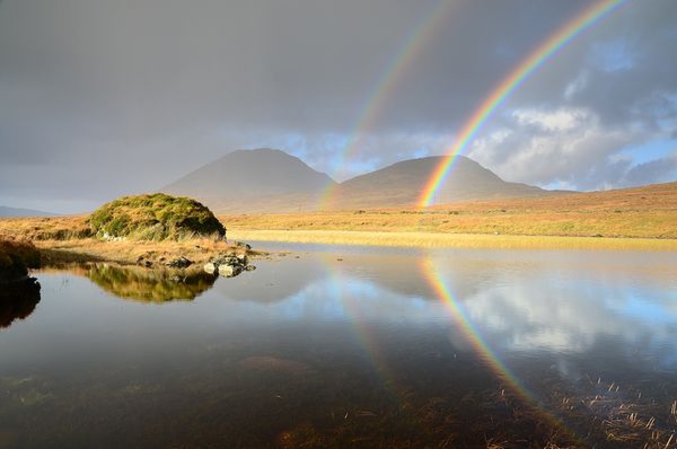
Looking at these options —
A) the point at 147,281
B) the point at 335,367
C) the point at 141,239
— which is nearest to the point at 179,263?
the point at 147,281

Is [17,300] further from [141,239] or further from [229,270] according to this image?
[141,239]

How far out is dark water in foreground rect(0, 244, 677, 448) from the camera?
894 cm

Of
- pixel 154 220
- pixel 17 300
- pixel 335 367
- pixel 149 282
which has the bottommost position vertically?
pixel 335 367

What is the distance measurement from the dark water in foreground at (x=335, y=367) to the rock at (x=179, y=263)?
8.19m

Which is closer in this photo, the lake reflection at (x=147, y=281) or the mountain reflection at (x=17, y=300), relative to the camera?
A: the mountain reflection at (x=17, y=300)

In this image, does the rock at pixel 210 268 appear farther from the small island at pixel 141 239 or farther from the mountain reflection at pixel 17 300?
the mountain reflection at pixel 17 300

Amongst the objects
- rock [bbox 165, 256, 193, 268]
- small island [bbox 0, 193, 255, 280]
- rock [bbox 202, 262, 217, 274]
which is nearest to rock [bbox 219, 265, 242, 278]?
small island [bbox 0, 193, 255, 280]

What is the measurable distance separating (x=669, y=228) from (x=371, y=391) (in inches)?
3322

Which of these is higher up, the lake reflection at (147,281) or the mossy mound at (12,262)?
the mossy mound at (12,262)

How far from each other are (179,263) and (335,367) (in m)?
25.2

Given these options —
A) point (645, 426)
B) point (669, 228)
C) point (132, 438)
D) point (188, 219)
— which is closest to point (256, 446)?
point (132, 438)

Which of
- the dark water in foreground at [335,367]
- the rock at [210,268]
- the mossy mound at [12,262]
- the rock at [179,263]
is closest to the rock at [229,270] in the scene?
the rock at [210,268]

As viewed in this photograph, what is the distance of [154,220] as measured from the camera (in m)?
49.0

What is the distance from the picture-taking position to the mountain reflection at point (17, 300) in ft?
58.4
